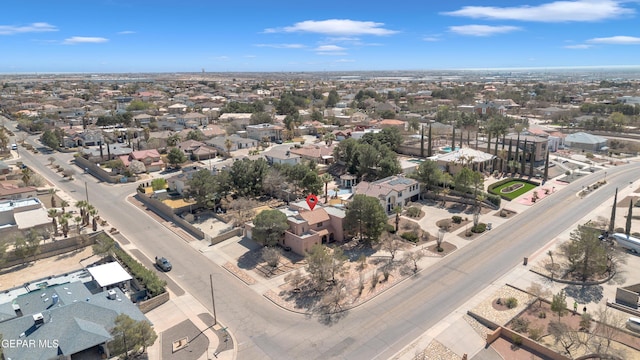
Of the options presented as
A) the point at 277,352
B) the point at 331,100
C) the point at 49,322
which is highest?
the point at 331,100

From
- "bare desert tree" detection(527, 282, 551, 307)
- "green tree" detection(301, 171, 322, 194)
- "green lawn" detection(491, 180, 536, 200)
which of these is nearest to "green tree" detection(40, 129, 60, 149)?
"green tree" detection(301, 171, 322, 194)

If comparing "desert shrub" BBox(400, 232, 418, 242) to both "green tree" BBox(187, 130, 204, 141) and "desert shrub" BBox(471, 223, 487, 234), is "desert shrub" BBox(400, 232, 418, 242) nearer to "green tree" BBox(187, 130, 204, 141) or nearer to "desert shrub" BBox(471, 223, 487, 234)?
"desert shrub" BBox(471, 223, 487, 234)

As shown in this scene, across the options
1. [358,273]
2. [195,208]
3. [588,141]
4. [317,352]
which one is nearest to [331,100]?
[588,141]

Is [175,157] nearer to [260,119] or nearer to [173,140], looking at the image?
[173,140]

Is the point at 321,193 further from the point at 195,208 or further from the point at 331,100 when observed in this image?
the point at 331,100

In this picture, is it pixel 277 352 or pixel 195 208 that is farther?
pixel 195 208
